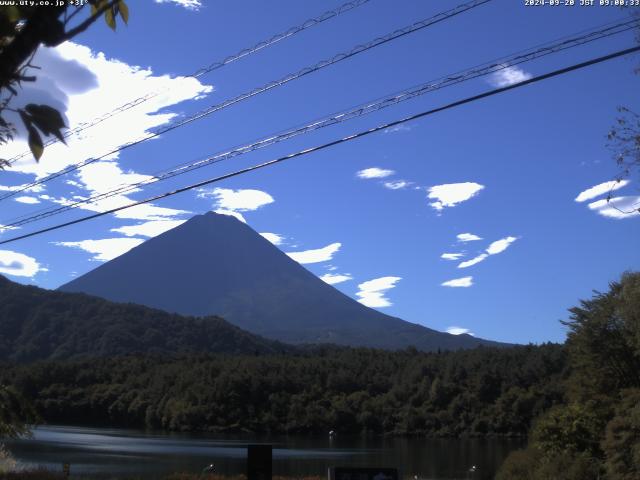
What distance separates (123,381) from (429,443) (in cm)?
5148

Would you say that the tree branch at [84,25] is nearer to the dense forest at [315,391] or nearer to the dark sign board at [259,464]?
the dark sign board at [259,464]

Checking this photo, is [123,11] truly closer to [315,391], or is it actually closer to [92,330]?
[315,391]

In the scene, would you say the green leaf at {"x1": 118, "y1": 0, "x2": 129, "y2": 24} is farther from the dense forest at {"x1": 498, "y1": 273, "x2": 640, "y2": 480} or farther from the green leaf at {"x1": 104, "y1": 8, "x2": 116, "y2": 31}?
the dense forest at {"x1": 498, "y1": 273, "x2": 640, "y2": 480}

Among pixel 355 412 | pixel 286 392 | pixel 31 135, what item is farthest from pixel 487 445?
pixel 31 135

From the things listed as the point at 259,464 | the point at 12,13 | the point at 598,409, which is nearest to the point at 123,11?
the point at 12,13

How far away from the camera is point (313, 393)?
340 feet

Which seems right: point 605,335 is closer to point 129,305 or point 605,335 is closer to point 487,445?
point 487,445

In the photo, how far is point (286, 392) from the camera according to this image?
105m

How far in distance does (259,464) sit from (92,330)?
160490 mm

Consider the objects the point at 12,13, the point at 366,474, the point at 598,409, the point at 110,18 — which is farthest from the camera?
the point at 598,409

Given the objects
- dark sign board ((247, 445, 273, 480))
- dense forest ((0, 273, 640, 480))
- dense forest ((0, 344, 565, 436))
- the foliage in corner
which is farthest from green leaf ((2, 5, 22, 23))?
dense forest ((0, 344, 565, 436))

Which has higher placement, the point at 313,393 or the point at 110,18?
the point at 313,393

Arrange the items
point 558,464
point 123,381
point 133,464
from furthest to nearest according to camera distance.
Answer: point 123,381 → point 133,464 → point 558,464

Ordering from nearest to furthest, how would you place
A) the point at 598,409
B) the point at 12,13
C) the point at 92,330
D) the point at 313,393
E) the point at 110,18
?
the point at 12,13
the point at 110,18
the point at 598,409
the point at 313,393
the point at 92,330
